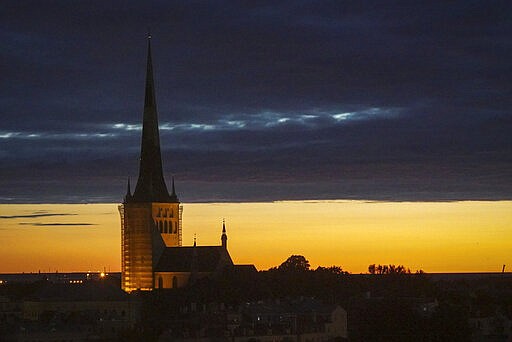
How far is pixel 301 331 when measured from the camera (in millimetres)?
133000

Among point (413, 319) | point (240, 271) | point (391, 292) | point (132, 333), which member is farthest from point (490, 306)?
point (132, 333)

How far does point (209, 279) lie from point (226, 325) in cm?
5334

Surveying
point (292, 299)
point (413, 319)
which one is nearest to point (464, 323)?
point (413, 319)

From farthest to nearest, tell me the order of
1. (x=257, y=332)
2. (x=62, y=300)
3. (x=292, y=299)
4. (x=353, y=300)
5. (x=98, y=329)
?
(x=62, y=300), (x=353, y=300), (x=292, y=299), (x=98, y=329), (x=257, y=332)

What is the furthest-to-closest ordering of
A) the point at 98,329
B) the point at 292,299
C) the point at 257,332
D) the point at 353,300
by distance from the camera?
→ 1. the point at 353,300
2. the point at 292,299
3. the point at 98,329
4. the point at 257,332

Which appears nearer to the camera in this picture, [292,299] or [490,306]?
[292,299]

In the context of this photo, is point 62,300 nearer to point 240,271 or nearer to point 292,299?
point 240,271

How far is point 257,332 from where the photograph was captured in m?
129

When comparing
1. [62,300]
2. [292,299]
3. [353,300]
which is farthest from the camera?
[62,300]

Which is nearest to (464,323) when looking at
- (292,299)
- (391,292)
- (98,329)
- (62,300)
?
(292,299)

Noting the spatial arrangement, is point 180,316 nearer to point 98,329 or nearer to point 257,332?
point 98,329

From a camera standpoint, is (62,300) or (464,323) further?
(62,300)

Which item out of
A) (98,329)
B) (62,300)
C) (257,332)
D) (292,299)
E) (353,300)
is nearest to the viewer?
(257,332)

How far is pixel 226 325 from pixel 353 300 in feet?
129
